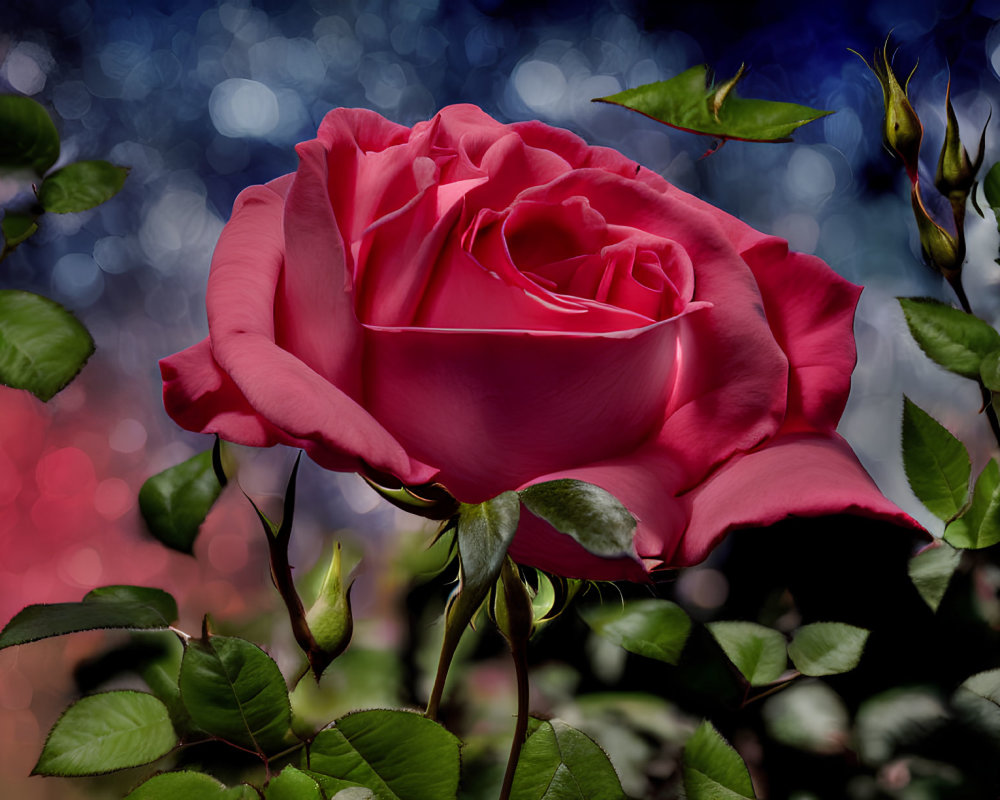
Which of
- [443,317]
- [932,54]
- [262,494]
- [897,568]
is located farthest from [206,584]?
[932,54]

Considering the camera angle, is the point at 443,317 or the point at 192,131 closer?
the point at 443,317

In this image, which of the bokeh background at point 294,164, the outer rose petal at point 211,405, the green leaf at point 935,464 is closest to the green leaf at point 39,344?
the bokeh background at point 294,164

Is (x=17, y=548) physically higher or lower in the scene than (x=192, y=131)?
lower

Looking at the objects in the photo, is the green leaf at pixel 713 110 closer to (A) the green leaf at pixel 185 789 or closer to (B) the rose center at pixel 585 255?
(B) the rose center at pixel 585 255

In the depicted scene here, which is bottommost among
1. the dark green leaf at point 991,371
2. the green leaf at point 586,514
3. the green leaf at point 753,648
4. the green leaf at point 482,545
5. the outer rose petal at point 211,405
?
the green leaf at point 753,648

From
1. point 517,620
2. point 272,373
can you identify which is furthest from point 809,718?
point 272,373

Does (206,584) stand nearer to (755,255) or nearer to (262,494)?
(262,494)

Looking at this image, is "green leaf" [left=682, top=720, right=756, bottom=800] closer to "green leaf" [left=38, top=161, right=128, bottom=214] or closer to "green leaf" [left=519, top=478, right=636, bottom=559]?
"green leaf" [left=519, top=478, right=636, bottom=559]

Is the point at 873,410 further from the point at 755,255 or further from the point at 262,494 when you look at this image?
the point at 262,494
